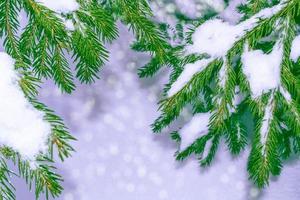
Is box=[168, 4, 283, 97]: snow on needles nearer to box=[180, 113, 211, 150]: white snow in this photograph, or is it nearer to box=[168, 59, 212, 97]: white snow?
box=[168, 59, 212, 97]: white snow

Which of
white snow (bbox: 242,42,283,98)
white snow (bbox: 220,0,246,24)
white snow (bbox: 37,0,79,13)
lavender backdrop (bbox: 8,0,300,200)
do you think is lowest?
white snow (bbox: 242,42,283,98)

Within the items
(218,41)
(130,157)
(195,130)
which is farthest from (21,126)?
(130,157)

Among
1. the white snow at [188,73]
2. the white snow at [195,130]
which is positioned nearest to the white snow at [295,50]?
the white snow at [188,73]

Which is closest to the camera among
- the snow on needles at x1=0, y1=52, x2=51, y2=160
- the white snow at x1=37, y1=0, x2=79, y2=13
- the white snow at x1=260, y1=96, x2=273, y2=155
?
the snow on needles at x1=0, y1=52, x2=51, y2=160

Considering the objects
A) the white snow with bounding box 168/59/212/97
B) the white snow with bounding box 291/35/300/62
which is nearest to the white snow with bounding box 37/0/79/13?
the white snow with bounding box 168/59/212/97

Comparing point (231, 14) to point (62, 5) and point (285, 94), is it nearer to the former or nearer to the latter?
Answer: point (285, 94)

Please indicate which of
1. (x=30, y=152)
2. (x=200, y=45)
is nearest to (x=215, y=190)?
(x=200, y=45)

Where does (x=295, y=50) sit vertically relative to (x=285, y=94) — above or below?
above
